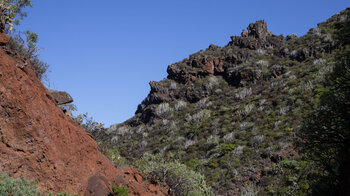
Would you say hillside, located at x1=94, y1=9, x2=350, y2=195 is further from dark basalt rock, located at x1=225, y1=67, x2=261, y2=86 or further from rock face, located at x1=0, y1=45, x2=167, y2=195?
rock face, located at x1=0, y1=45, x2=167, y2=195

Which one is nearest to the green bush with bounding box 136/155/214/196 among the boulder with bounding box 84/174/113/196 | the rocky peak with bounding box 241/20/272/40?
the boulder with bounding box 84/174/113/196

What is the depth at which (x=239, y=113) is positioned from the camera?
44.9 metres

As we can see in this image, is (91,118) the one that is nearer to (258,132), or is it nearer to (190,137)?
(258,132)

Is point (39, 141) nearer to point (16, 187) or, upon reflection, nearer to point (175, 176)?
point (16, 187)

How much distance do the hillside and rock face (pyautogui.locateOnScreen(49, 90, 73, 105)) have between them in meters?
5.02

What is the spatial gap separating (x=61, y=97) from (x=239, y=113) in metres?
34.0

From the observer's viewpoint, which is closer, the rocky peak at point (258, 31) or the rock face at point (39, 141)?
the rock face at point (39, 141)

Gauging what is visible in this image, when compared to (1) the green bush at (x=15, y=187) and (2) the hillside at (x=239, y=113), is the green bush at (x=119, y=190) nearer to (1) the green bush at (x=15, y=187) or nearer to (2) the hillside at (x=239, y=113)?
(1) the green bush at (x=15, y=187)

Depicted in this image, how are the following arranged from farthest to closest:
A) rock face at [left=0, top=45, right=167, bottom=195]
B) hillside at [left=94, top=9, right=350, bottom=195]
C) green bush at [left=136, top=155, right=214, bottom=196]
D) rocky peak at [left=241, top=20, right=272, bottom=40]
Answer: rocky peak at [left=241, top=20, right=272, bottom=40]
hillside at [left=94, top=9, right=350, bottom=195]
green bush at [left=136, top=155, right=214, bottom=196]
rock face at [left=0, top=45, right=167, bottom=195]

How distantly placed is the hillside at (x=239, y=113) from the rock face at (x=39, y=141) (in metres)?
6.49

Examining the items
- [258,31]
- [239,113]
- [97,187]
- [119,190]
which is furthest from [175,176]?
[258,31]

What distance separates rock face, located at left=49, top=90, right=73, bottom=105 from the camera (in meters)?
14.4

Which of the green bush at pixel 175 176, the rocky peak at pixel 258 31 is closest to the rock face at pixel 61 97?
the green bush at pixel 175 176

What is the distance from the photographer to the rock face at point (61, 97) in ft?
47.2
